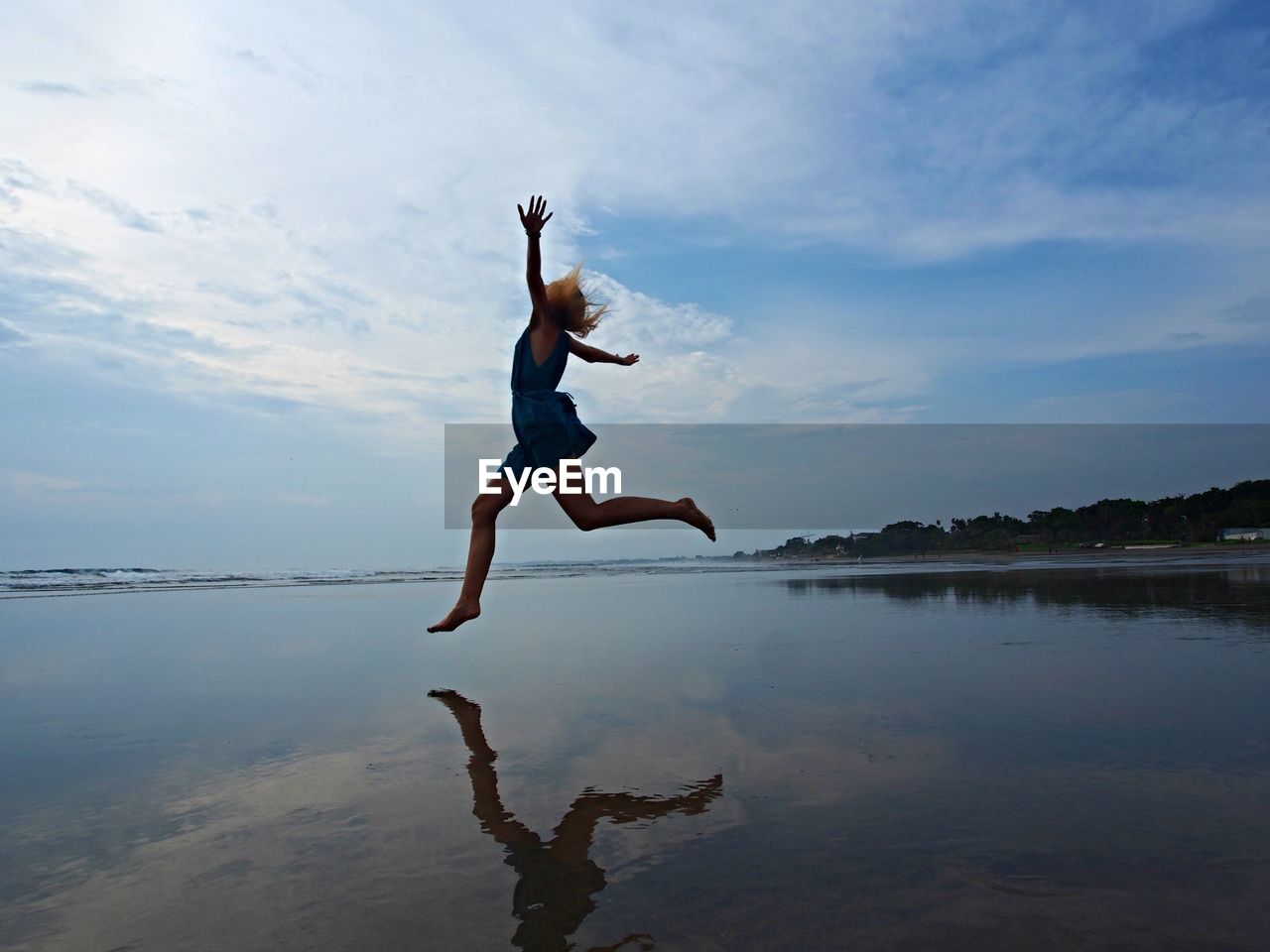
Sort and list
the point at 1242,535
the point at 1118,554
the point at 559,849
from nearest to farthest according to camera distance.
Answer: the point at 559,849 → the point at 1118,554 → the point at 1242,535

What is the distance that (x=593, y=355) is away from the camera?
543cm

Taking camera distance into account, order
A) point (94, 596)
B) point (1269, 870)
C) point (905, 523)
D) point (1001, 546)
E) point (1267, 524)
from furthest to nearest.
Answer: point (905, 523), point (1001, 546), point (1267, 524), point (94, 596), point (1269, 870)

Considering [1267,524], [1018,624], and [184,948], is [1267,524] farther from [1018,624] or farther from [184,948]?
[184,948]

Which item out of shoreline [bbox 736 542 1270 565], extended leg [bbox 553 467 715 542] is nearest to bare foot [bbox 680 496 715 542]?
extended leg [bbox 553 467 715 542]

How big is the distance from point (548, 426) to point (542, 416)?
0.08 meters

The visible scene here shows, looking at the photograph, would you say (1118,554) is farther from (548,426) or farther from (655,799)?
(655,799)

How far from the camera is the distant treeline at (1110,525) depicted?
55.0 m

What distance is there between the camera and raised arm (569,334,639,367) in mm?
5250

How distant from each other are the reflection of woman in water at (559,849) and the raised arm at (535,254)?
2.59 m

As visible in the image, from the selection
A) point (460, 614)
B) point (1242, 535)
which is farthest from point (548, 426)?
point (1242, 535)

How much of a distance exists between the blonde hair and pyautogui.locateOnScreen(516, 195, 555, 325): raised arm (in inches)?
5.7

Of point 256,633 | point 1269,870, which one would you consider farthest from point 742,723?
point 256,633

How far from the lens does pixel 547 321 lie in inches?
197

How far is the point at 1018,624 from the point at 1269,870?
5675 mm
